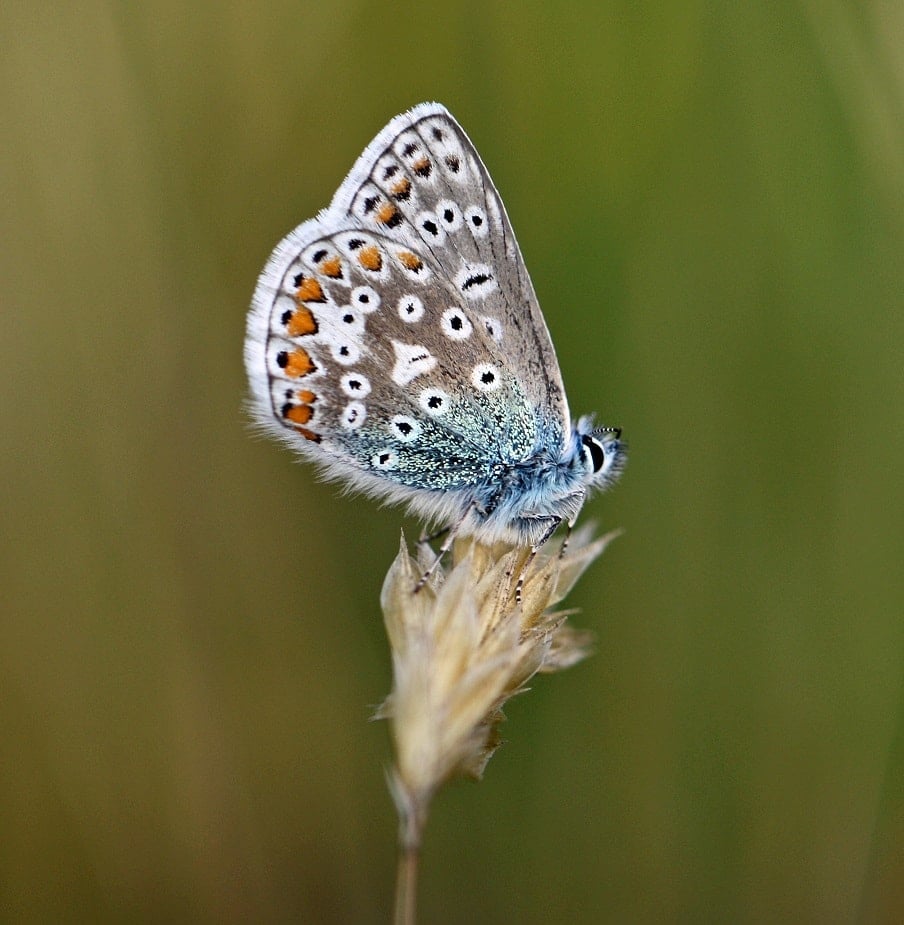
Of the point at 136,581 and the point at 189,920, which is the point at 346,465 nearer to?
the point at 136,581

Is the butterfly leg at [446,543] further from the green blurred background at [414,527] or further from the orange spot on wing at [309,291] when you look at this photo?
the green blurred background at [414,527]

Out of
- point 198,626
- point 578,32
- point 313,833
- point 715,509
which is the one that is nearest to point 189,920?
point 313,833

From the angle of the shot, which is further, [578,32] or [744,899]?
[578,32]

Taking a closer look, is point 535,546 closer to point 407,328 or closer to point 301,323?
point 407,328

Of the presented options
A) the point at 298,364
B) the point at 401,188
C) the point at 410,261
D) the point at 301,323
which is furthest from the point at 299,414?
the point at 401,188

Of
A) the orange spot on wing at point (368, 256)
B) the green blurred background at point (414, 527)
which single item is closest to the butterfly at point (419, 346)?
the orange spot on wing at point (368, 256)

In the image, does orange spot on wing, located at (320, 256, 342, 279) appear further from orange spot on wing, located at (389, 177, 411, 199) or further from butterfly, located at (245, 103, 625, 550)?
orange spot on wing, located at (389, 177, 411, 199)

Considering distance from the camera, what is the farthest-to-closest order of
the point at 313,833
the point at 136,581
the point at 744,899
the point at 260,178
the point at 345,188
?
the point at 260,178, the point at 136,581, the point at 313,833, the point at 744,899, the point at 345,188
